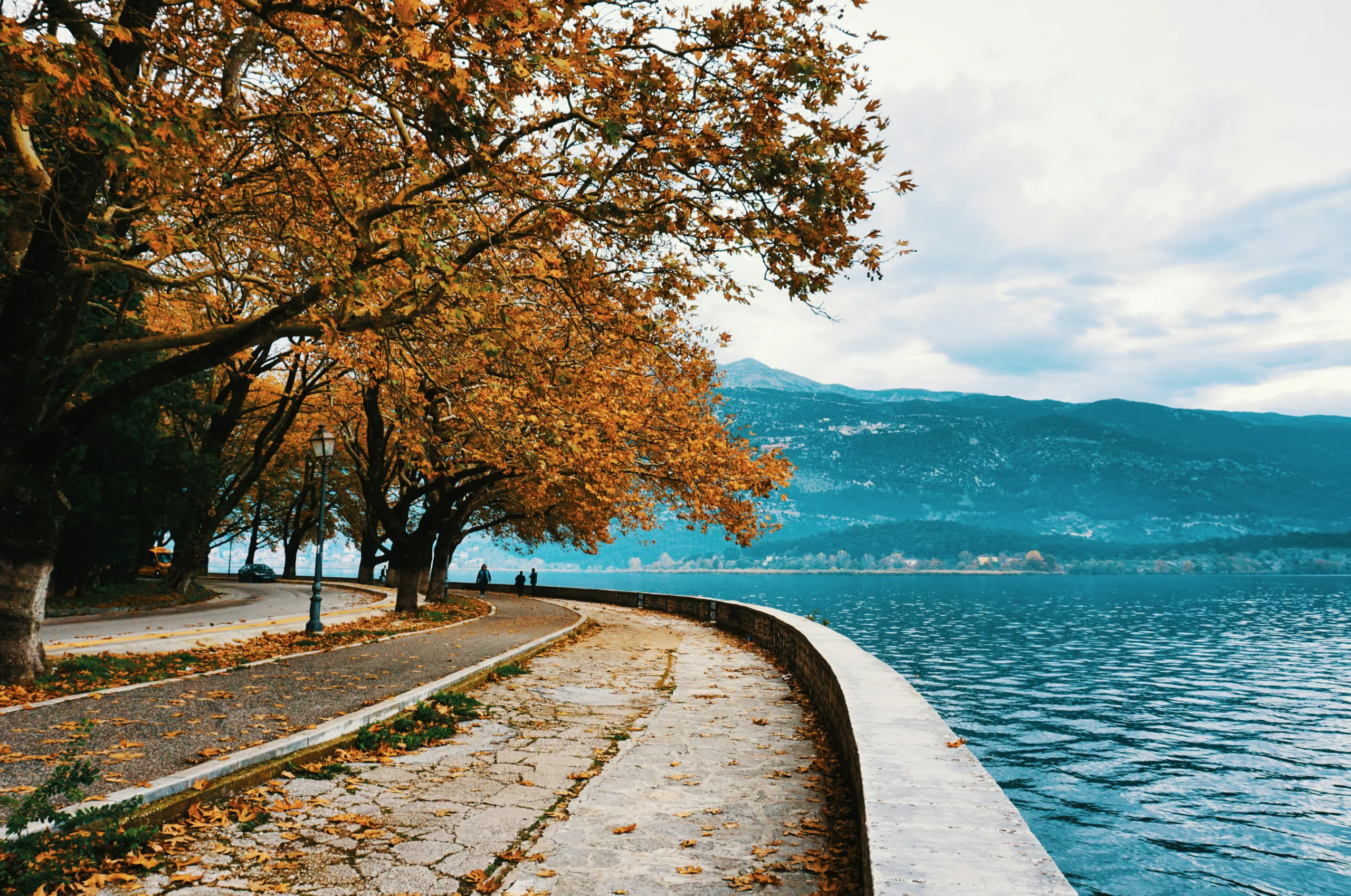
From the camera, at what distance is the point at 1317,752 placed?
21.4 meters

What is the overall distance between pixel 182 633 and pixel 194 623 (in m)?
4.05

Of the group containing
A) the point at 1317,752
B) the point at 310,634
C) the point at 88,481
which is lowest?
the point at 1317,752

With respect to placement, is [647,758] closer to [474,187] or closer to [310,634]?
[474,187]

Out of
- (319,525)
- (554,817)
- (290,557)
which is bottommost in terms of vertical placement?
(290,557)

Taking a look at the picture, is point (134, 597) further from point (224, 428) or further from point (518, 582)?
point (518, 582)

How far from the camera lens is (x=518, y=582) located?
49.7m

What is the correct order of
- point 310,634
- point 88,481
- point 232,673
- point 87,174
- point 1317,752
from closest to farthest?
1. point 87,174
2. point 232,673
3. point 310,634
4. point 1317,752
5. point 88,481

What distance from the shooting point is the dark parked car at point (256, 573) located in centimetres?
6259

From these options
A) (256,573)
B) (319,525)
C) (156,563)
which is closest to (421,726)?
(319,525)

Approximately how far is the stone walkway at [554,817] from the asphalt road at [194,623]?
374 inches

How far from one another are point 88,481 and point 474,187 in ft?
71.6

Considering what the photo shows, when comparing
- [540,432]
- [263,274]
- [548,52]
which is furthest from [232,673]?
[548,52]

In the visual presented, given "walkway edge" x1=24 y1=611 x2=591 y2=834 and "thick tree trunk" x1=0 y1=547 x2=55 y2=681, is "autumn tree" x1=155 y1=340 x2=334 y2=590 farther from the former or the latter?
"walkway edge" x1=24 y1=611 x2=591 y2=834

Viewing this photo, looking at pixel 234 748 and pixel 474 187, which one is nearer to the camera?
pixel 234 748
